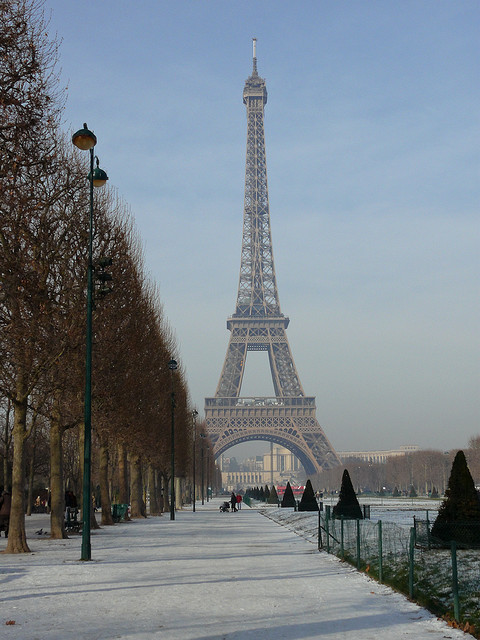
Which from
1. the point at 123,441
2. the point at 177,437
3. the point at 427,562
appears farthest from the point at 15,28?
the point at 177,437

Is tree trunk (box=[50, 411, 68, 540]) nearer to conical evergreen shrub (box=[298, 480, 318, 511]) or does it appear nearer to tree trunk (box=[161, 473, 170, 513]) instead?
conical evergreen shrub (box=[298, 480, 318, 511])

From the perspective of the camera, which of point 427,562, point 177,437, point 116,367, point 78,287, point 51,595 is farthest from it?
point 177,437

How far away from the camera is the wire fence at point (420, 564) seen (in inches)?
472

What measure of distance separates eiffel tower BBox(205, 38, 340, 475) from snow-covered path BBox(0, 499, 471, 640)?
116705 millimetres

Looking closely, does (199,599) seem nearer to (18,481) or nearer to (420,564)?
(420,564)

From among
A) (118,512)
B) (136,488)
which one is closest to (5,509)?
(118,512)

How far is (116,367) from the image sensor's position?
31875mm

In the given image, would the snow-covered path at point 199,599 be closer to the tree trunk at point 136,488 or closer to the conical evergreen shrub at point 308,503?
the tree trunk at point 136,488

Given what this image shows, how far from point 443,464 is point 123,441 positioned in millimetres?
106384

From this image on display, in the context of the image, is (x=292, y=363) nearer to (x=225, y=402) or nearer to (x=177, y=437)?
(x=225, y=402)

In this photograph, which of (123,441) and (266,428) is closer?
(123,441)

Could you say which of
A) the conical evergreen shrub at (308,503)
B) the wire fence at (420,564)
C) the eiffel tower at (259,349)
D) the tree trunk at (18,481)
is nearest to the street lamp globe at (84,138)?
the tree trunk at (18,481)

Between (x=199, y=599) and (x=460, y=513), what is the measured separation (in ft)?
35.1

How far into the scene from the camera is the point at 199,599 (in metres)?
13.1
